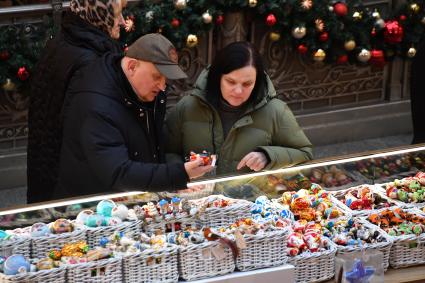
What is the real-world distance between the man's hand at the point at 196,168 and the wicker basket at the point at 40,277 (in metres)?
0.76

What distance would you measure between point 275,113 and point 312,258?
1.01 meters

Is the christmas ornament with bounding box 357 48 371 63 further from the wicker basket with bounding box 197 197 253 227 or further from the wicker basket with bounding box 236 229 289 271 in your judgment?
the wicker basket with bounding box 236 229 289 271

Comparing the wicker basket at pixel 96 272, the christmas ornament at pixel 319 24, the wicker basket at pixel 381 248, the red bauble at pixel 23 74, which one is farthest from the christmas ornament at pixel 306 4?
the wicker basket at pixel 96 272

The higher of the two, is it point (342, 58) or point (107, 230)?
point (342, 58)

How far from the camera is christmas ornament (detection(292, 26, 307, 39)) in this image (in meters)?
7.43

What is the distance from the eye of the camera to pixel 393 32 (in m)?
7.77

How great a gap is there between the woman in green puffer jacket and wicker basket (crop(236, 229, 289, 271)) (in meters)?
0.79

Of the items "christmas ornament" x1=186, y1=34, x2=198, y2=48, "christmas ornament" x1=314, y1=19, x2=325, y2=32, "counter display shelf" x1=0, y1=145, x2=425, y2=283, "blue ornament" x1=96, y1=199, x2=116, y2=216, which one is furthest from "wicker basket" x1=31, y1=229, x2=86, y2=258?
"christmas ornament" x1=314, y1=19, x2=325, y2=32

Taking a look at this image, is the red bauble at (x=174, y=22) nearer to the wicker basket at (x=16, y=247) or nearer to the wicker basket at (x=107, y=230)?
the wicker basket at (x=107, y=230)

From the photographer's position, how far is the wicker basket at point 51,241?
3.33 m

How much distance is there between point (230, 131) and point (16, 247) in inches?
51.8

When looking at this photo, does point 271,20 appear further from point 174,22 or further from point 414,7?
point 414,7

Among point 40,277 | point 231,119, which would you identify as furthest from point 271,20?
point 40,277

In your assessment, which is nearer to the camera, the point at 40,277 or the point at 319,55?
the point at 40,277
